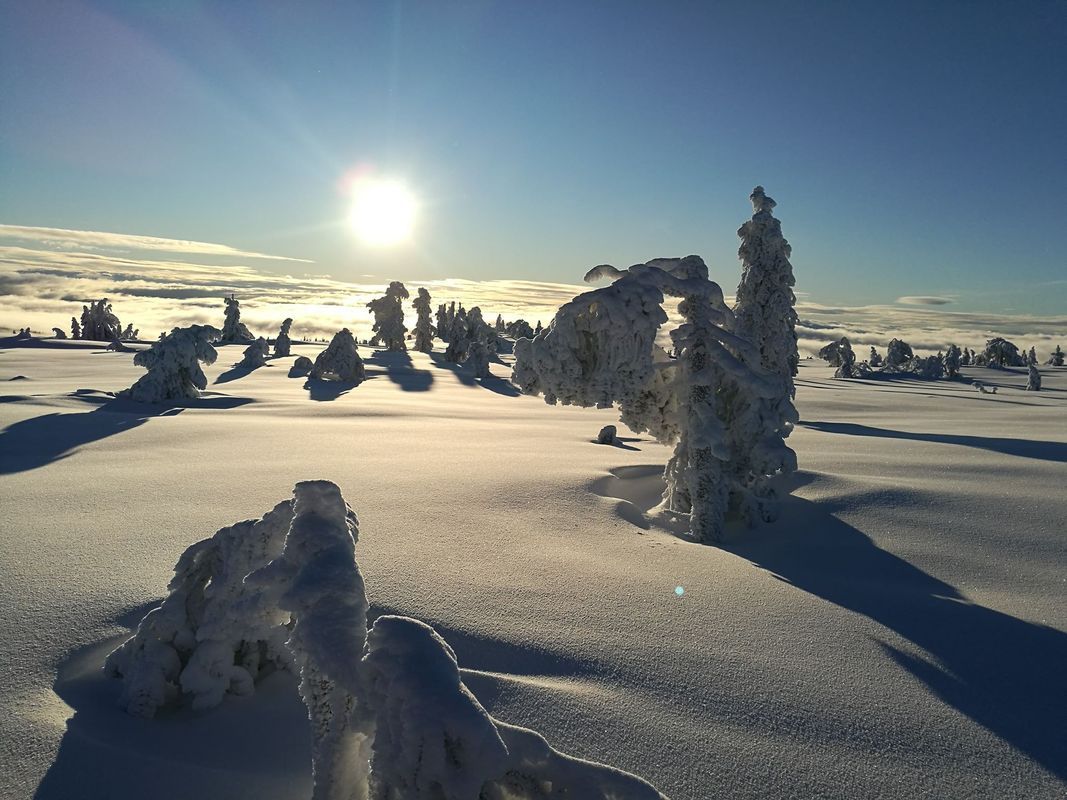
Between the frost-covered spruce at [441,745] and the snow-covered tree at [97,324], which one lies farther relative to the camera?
the snow-covered tree at [97,324]

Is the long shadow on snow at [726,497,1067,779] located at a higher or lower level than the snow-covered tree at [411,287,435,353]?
lower

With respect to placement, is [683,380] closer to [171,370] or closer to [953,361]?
[171,370]

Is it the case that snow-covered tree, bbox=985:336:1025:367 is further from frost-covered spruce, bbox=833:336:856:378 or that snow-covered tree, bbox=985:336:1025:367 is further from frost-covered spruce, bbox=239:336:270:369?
frost-covered spruce, bbox=239:336:270:369

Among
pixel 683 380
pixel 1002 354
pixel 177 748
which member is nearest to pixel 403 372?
pixel 683 380

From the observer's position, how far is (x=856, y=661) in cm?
377

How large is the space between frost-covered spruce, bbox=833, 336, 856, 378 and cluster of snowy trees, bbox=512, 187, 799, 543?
4188cm

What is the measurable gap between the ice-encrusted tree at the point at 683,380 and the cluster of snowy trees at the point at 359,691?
3.77 metres

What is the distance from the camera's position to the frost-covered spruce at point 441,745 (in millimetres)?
1773

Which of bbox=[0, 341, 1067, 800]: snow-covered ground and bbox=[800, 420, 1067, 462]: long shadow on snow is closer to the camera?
bbox=[0, 341, 1067, 800]: snow-covered ground

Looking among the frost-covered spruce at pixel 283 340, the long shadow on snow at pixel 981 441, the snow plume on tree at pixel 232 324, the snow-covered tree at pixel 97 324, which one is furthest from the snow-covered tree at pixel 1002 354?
the snow-covered tree at pixel 97 324

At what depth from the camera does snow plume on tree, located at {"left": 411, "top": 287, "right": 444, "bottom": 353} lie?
49.8 m

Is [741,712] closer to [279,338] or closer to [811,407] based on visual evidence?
[811,407]

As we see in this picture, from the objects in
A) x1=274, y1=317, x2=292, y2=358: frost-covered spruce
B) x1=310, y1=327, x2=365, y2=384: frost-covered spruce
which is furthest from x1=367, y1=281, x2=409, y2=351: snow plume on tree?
x1=310, y1=327, x2=365, y2=384: frost-covered spruce

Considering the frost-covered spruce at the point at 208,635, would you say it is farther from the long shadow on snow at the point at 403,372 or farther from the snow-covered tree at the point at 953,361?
the snow-covered tree at the point at 953,361
